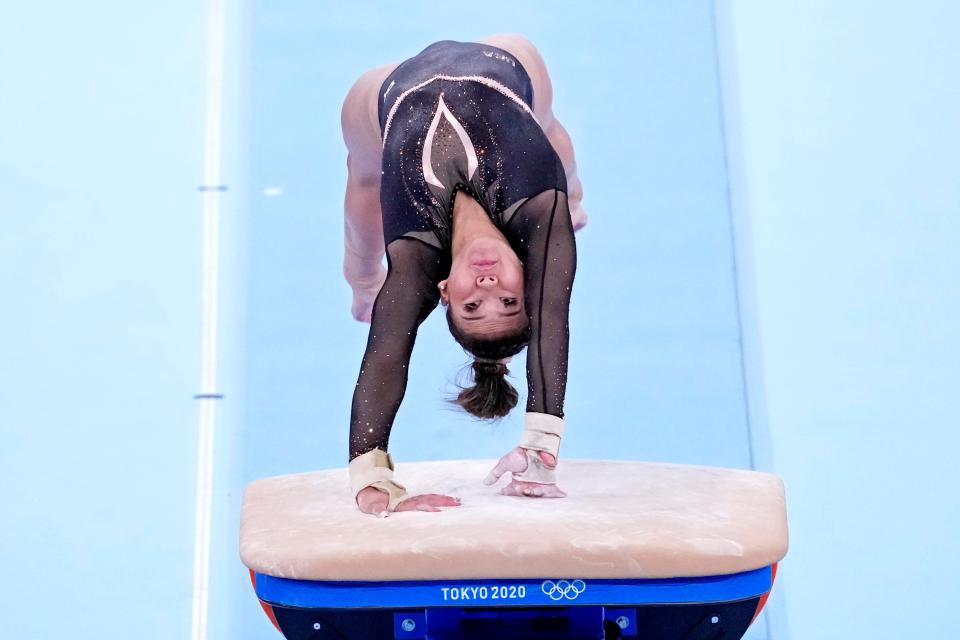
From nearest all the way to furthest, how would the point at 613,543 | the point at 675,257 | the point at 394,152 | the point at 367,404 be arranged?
the point at 613,543
the point at 367,404
the point at 394,152
the point at 675,257

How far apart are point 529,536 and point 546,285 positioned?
0.60m

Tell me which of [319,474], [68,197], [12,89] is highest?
[12,89]

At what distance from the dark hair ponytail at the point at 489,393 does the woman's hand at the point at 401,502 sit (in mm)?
370

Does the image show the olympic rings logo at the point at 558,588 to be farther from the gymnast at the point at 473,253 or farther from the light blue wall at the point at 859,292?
the light blue wall at the point at 859,292

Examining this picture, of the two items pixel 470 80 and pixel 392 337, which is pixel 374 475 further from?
pixel 470 80

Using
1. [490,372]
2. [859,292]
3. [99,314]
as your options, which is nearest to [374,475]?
[490,372]

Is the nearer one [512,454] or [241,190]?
[512,454]

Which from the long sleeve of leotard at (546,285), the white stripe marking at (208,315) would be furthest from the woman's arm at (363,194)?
the long sleeve of leotard at (546,285)

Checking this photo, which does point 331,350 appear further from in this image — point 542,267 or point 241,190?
point 542,267

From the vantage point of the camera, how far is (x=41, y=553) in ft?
10.4

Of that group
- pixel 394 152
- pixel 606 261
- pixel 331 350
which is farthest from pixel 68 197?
pixel 606 261

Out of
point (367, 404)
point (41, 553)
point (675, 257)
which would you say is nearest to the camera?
point (367, 404)

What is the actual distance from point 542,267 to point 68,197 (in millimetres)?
1890

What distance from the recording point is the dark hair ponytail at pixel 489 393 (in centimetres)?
247
